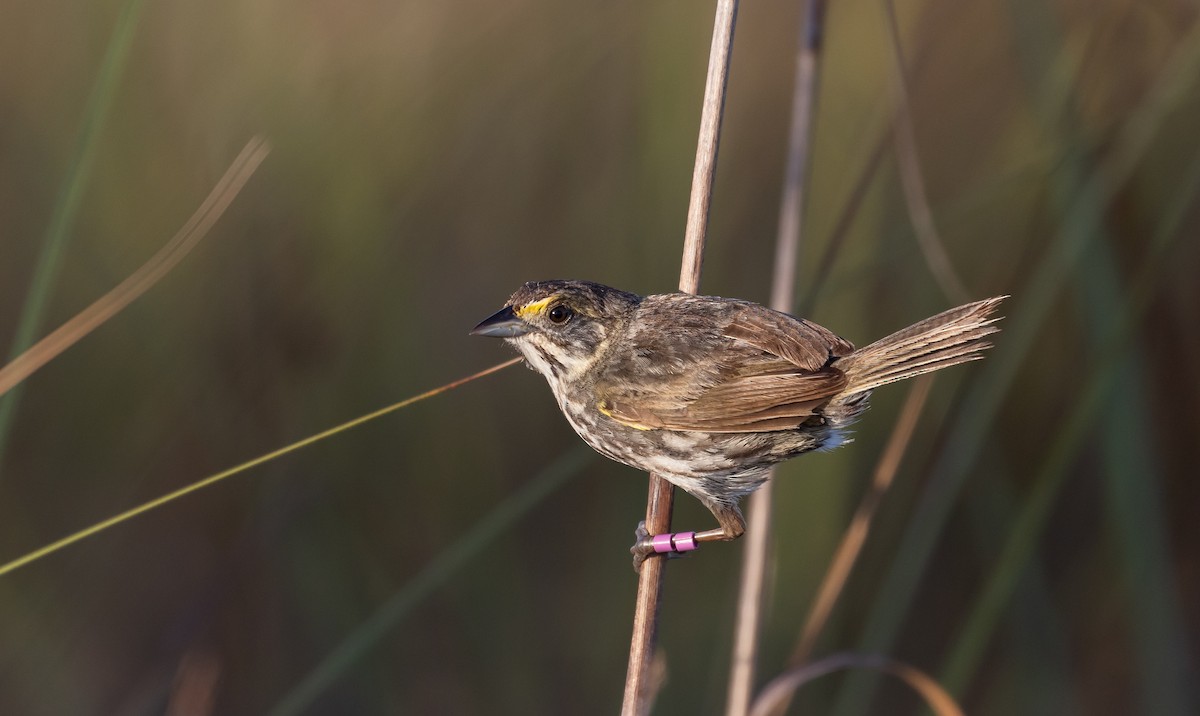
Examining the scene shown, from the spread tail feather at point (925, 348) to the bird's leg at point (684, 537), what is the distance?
48 centimetres

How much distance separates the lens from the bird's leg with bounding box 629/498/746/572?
2580 millimetres

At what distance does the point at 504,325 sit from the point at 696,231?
597 mm

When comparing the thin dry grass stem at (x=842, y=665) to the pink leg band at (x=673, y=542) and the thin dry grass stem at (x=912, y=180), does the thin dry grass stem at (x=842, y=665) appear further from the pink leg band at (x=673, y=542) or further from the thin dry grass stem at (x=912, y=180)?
the thin dry grass stem at (x=912, y=180)

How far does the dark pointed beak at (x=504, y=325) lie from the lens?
2.80 metres

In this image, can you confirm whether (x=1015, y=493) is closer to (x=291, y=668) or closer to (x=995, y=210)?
(x=995, y=210)

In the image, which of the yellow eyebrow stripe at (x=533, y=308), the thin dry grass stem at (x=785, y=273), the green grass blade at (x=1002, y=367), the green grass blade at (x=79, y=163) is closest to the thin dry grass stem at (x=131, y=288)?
the green grass blade at (x=79, y=163)

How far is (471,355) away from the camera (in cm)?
502

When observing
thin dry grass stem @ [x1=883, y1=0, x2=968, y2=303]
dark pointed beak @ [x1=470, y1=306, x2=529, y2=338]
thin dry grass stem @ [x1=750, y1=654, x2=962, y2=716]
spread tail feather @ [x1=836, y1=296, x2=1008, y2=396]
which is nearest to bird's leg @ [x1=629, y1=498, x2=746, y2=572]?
thin dry grass stem @ [x1=750, y1=654, x2=962, y2=716]

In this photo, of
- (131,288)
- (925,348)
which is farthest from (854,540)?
(131,288)

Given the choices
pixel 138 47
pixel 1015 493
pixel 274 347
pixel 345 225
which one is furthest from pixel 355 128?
pixel 1015 493

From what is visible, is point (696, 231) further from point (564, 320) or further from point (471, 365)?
point (471, 365)

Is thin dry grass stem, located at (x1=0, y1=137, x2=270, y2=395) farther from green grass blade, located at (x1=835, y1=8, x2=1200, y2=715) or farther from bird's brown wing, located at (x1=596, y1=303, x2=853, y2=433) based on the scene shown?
green grass blade, located at (x1=835, y1=8, x2=1200, y2=715)

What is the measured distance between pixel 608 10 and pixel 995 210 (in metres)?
1.99

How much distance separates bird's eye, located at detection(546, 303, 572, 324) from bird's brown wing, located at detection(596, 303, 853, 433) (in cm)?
33
